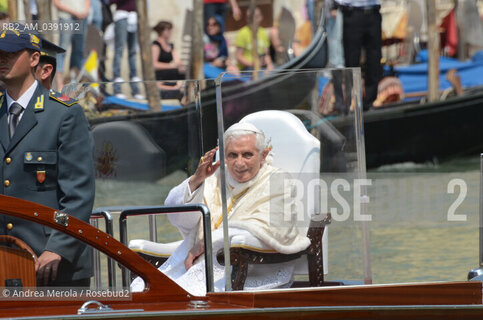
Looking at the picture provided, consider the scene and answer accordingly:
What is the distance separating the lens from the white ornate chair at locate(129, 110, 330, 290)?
4363 millimetres

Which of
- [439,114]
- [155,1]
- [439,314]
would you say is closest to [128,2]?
[155,1]

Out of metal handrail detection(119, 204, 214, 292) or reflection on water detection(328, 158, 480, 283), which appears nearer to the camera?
metal handrail detection(119, 204, 214, 292)

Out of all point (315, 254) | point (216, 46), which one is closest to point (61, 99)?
point (315, 254)

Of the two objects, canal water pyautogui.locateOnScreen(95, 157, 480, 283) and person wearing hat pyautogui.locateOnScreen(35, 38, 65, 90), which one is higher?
person wearing hat pyautogui.locateOnScreen(35, 38, 65, 90)

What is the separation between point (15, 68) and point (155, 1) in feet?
49.5

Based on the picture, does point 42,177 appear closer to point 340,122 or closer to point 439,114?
point 340,122

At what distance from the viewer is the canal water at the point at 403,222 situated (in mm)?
4566

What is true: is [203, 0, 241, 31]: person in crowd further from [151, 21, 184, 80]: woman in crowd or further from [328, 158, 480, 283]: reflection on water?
[328, 158, 480, 283]: reflection on water

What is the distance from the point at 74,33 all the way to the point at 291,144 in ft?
36.1

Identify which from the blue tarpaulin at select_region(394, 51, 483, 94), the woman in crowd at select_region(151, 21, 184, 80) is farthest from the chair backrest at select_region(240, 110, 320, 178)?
the blue tarpaulin at select_region(394, 51, 483, 94)

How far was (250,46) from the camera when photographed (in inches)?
664

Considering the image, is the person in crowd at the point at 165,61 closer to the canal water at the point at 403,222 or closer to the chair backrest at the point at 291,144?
the canal water at the point at 403,222

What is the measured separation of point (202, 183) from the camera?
4.38 metres

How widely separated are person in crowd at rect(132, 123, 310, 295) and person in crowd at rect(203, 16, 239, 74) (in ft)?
40.5
